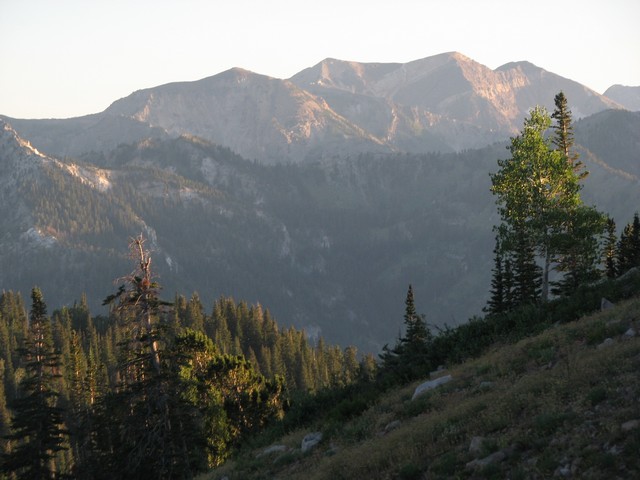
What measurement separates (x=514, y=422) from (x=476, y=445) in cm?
132

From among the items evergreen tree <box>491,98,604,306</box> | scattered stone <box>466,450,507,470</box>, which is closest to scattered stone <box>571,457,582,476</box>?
scattered stone <box>466,450,507,470</box>

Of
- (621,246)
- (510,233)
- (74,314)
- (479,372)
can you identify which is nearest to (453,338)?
(479,372)

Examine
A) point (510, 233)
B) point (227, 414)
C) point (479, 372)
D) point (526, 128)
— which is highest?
point (526, 128)

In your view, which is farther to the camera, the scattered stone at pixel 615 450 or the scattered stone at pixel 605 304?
the scattered stone at pixel 605 304

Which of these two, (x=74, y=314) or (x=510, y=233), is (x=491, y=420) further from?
(x=74, y=314)

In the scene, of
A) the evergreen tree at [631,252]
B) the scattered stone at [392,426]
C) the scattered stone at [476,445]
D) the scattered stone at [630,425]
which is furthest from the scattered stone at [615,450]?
the evergreen tree at [631,252]

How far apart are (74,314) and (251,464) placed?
560ft

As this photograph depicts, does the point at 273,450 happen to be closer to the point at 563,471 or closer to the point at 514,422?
the point at 514,422

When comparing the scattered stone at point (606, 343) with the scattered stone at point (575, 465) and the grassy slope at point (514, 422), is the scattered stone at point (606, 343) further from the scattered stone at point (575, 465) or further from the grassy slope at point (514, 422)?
the scattered stone at point (575, 465)

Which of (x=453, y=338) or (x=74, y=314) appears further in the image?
(x=74, y=314)

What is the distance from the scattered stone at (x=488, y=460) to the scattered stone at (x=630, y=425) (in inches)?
101

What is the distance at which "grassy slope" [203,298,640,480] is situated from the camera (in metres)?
14.2

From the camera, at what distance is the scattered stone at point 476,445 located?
52.4 feet

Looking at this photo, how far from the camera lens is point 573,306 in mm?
29156
